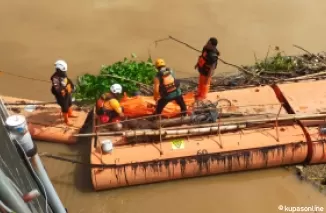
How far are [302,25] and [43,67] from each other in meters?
8.36

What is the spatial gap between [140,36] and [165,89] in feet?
18.1

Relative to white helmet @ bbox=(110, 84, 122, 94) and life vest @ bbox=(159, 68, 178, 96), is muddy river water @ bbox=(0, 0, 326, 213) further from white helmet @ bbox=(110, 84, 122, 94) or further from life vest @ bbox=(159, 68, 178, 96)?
life vest @ bbox=(159, 68, 178, 96)

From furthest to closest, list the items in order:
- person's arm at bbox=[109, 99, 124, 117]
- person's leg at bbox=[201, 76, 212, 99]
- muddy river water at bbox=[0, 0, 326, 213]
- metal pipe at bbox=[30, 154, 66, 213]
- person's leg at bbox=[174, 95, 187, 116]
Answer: person's leg at bbox=[201, 76, 212, 99] < muddy river water at bbox=[0, 0, 326, 213] < person's leg at bbox=[174, 95, 187, 116] < person's arm at bbox=[109, 99, 124, 117] < metal pipe at bbox=[30, 154, 66, 213]

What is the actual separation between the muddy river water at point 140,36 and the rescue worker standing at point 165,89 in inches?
67.3

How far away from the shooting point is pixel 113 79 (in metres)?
11.3

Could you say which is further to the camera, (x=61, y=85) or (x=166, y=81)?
(x=61, y=85)

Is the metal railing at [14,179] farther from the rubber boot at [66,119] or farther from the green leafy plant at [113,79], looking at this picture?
the green leafy plant at [113,79]

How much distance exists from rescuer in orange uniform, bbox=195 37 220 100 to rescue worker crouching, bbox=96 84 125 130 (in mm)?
1993

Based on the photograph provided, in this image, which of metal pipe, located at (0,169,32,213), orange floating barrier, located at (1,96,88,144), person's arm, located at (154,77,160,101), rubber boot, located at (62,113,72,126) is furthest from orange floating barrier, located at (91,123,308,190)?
metal pipe, located at (0,169,32,213)

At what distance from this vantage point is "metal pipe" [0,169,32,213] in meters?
4.16

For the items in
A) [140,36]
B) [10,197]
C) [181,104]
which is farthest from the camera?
[140,36]

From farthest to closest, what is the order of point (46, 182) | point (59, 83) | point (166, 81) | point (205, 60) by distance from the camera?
point (205, 60), point (59, 83), point (166, 81), point (46, 182)

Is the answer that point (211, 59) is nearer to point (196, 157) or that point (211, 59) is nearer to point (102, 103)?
point (196, 157)

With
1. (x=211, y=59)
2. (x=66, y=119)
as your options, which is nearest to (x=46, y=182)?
(x=66, y=119)
